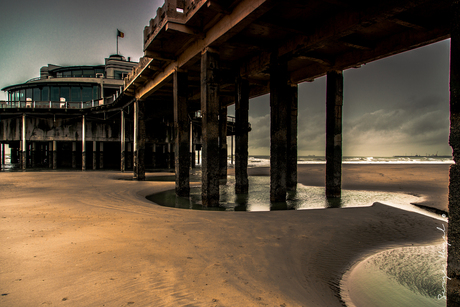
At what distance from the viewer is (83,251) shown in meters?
3.83

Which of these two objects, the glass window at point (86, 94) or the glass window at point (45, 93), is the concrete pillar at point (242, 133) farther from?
the glass window at point (45, 93)

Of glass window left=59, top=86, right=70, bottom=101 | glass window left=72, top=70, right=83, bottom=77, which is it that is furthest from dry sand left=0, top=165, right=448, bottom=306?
glass window left=72, top=70, right=83, bottom=77

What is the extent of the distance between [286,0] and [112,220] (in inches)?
292

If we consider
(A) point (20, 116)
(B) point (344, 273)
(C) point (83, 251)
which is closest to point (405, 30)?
(B) point (344, 273)

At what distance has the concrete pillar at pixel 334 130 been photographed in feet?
35.5

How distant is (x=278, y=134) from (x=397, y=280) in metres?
6.13

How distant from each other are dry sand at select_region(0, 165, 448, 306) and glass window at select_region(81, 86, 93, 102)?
107 feet

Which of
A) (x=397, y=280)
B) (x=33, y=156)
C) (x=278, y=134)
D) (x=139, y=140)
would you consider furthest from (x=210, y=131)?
(x=33, y=156)

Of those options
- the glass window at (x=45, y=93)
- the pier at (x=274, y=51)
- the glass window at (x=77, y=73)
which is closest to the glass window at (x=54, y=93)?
the glass window at (x=45, y=93)

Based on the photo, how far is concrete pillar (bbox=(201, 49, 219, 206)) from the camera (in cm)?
895

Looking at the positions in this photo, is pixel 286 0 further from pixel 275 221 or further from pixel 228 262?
pixel 228 262

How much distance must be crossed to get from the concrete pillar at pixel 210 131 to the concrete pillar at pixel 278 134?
2178 millimetres

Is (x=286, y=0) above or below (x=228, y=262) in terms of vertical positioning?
above

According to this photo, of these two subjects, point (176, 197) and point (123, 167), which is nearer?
point (176, 197)
